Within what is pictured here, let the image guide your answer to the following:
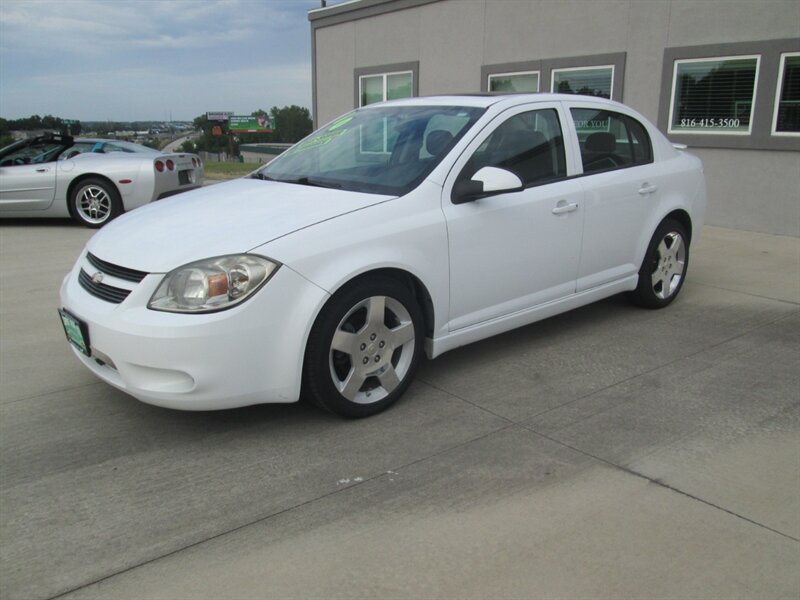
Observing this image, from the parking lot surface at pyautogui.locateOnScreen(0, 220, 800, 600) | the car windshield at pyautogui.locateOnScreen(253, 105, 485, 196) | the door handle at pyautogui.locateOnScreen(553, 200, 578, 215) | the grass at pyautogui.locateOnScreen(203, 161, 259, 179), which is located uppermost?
the car windshield at pyautogui.locateOnScreen(253, 105, 485, 196)

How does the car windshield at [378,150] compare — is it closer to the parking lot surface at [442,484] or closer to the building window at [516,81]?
the parking lot surface at [442,484]

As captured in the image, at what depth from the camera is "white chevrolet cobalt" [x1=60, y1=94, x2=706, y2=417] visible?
3326 mm

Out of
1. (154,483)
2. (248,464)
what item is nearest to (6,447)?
(154,483)

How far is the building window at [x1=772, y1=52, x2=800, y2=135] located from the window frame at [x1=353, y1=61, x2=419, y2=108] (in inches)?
256

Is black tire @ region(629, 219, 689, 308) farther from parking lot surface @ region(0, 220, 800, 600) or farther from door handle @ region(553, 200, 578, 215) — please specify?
door handle @ region(553, 200, 578, 215)

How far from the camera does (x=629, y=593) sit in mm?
2445

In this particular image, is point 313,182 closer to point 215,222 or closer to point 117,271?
→ point 215,222

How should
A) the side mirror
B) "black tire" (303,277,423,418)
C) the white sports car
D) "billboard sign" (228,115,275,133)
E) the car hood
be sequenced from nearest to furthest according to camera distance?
the car hood < "black tire" (303,277,423,418) < the side mirror < the white sports car < "billboard sign" (228,115,275,133)

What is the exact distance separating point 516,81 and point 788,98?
4473 mm

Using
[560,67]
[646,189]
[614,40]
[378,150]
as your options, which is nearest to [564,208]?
[646,189]

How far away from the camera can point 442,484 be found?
3.16 metres

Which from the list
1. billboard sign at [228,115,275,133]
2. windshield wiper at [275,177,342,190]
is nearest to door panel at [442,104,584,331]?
windshield wiper at [275,177,342,190]

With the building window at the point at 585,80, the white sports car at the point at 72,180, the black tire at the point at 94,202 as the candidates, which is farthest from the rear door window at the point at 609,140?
the black tire at the point at 94,202

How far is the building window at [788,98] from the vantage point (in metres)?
8.77
